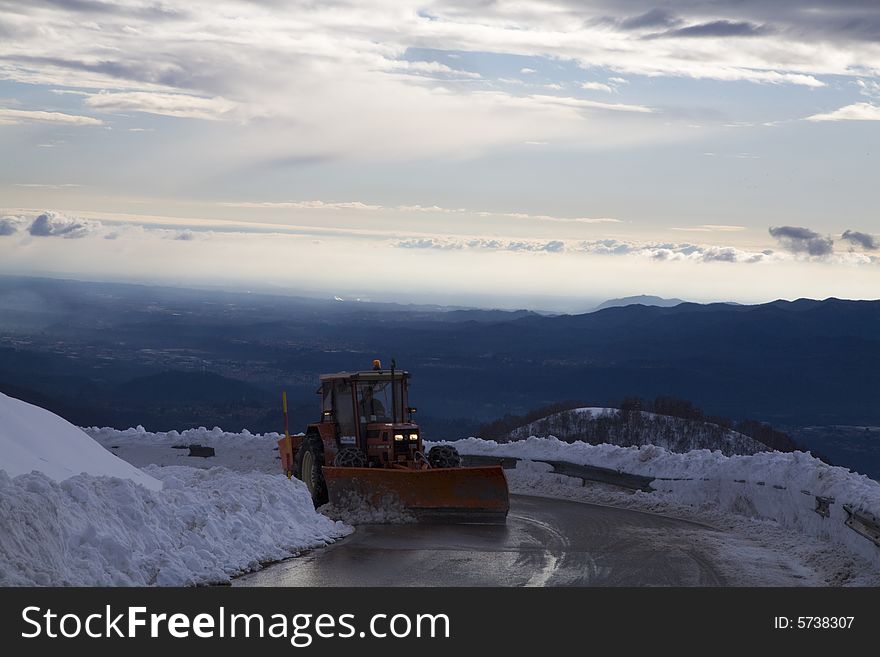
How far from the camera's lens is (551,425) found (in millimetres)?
96812

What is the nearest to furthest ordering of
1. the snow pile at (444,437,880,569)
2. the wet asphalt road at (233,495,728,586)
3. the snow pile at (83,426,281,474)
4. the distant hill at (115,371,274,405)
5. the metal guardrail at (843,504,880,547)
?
the wet asphalt road at (233,495,728,586)
the metal guardrail at (843,504,880,547)
the snow pile at (444,437,880,569)
the snow pile at (83,426,281,474)
the distant hill at (115,371,274,405)

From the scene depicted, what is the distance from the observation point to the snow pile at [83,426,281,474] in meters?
30.3

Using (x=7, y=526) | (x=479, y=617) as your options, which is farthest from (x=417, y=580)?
(x=7, y=526)

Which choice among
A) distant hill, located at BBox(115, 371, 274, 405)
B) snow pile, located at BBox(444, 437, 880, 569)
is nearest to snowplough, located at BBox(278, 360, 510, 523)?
snow pile, located at BBox(444, 437, 880, 569)

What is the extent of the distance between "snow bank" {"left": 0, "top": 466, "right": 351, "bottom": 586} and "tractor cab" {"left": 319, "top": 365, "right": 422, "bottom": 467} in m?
4.60

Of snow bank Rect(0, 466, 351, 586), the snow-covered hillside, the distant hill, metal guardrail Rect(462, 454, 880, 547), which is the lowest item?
the distant hill

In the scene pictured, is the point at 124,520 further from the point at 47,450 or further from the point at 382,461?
the point at 382,461

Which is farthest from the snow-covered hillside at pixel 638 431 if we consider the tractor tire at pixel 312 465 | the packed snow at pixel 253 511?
the tractor tire at pixel 312 465

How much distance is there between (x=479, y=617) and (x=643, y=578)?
10.7ft

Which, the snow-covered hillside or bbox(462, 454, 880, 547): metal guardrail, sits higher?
bbox(462, 454, 880, 547): metal guardrail

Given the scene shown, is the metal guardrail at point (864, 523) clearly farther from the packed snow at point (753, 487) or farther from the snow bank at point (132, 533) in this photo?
the snow bank at point (132, 533)

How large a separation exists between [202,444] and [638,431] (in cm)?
7530

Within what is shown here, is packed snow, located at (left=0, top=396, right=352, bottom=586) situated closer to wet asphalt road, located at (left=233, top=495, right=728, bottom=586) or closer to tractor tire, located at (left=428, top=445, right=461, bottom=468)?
wet asphalt road, located at (left=233, top=495, right=728, bottom=586)

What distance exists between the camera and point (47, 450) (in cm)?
1702
